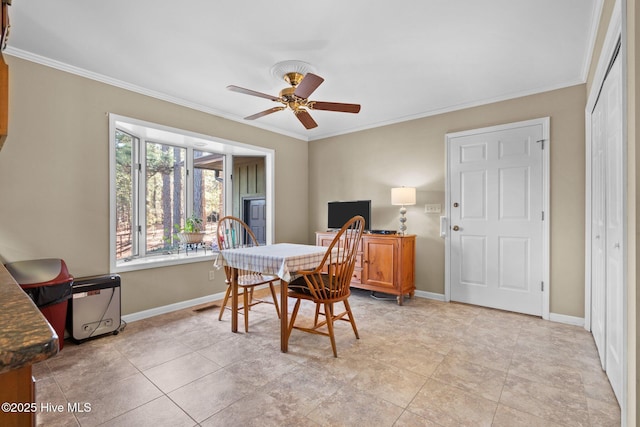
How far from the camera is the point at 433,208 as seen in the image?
395 centimetres

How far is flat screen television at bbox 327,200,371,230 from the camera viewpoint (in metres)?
4.23

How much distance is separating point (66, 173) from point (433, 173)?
391 cm

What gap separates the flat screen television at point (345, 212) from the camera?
4.23m

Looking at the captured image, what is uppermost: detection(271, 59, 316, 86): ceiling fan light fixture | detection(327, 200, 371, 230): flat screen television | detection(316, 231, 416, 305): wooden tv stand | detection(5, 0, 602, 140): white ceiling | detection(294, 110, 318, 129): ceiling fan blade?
detection(5, 0, 602, 140): white ceiling

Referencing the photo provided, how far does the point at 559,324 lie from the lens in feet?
10.1

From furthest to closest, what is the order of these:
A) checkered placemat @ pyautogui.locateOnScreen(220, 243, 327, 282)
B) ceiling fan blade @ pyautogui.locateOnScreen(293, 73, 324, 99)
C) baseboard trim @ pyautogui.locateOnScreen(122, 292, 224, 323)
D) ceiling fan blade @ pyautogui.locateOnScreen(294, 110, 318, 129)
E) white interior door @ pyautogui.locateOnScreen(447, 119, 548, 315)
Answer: white interior door @ pyautogui.locateOnScreen(447, 119, 548, 315) → baseboard trim @ pyautogui.locateOnScreen(122, 292, 224, 323) → ceiling fan blade @ pyautogui.locateOnScreen(294, 110, 318, 129) → checkered placemat @ pyautogui.locateOnScreen(220, 243, 327, 282) → ceiling fan blade @ pyautogui.locateOnScreen(293, 73, 324, 99)

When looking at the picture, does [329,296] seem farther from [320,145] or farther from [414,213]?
[320,145]

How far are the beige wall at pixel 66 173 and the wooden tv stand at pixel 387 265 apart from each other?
224 cm

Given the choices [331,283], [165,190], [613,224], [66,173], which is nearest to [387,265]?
[331,283]

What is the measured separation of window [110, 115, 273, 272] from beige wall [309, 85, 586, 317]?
3.62 ft

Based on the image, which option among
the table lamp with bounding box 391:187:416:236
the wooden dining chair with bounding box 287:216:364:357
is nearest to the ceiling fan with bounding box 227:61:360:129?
the wooden dining chair with bounding box 287:216:364:357

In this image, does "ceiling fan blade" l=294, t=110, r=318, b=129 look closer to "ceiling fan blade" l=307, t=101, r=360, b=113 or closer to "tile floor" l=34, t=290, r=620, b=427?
"ceiling fan blade" l=307, t=101, r=360, b=113

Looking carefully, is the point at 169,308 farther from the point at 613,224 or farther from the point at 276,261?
the point at 613,224

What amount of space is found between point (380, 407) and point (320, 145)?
407 centimetres
